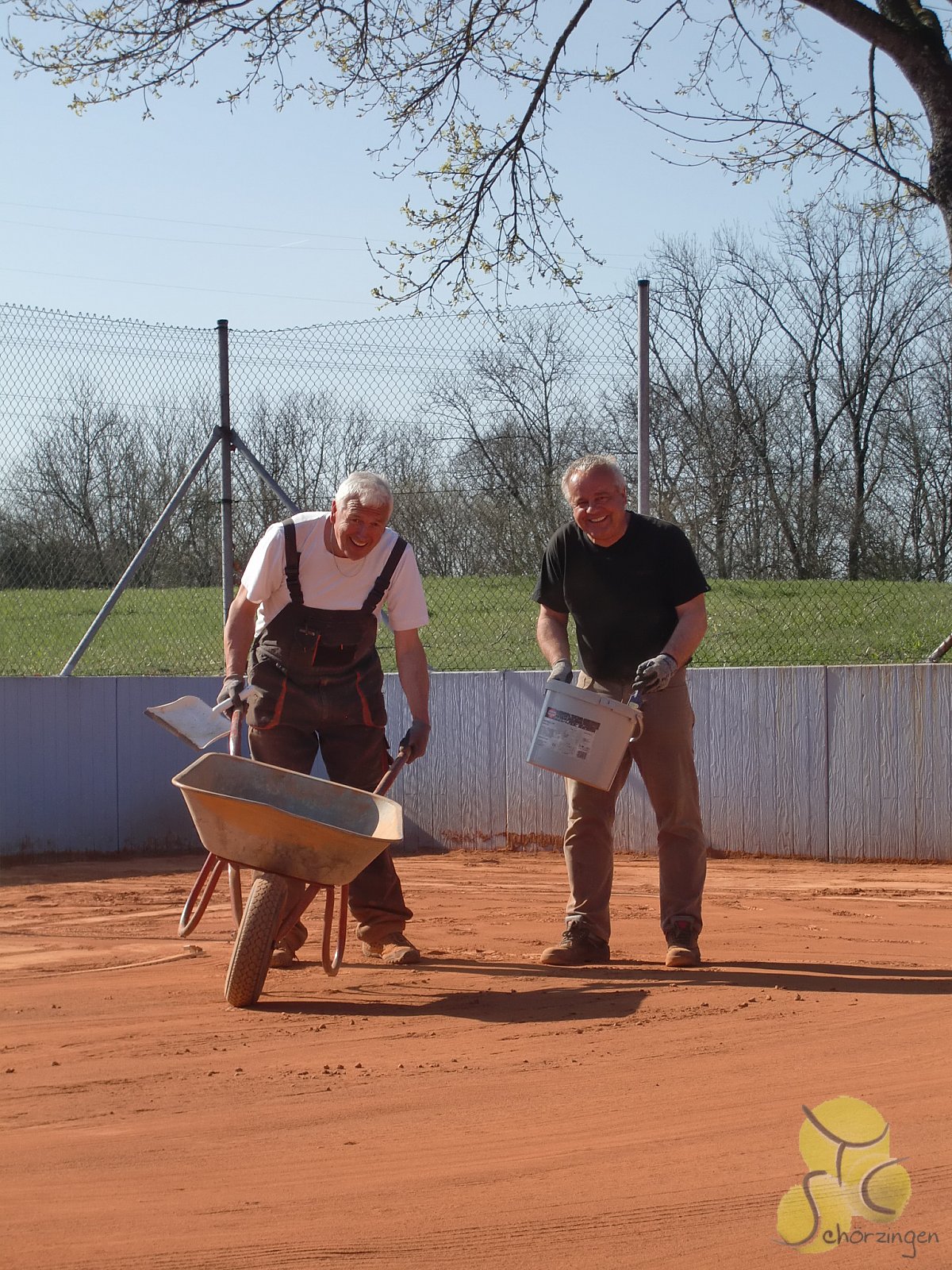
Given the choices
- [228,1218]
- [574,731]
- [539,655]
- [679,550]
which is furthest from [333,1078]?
[539,655]

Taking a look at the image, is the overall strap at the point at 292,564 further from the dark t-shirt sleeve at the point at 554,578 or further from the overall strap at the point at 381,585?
the dark t-shirt sleeve at the point at 554,578

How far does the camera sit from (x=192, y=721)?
5902 millimetres

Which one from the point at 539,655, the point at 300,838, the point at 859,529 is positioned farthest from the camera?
the point at 859,529

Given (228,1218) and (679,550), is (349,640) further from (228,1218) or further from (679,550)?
(228,1218)

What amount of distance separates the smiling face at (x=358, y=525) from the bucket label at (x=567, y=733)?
92cm

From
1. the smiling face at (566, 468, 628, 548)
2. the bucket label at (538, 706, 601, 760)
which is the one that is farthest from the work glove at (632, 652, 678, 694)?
the smiling face at (566, 468, 628, 548)

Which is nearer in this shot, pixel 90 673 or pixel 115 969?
pixel 115 969

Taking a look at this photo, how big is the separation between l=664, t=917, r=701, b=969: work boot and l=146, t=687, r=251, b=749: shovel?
6.30 feet

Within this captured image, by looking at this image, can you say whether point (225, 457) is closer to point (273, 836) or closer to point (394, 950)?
point (394, 950)

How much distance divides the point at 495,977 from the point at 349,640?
1.41 metres

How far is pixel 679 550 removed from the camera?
5430mm

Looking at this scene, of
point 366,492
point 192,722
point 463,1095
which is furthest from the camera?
point 192,722

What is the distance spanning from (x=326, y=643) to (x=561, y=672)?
0.91 metres

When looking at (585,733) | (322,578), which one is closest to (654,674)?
(585,733)
